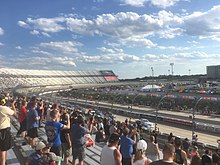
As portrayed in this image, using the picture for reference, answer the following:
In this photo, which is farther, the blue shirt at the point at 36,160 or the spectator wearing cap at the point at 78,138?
the spectator wearing cap at the point at 78,138

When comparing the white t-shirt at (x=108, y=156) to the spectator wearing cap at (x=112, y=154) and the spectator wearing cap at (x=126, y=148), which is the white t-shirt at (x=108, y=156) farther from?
the spectator wearing cap at (x=126, y=148)

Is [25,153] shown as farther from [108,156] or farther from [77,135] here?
[108,156]

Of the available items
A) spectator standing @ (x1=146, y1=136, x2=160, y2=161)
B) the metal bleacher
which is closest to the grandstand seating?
the metal bleacher

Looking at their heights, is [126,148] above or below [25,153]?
above

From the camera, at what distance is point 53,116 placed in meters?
5.63

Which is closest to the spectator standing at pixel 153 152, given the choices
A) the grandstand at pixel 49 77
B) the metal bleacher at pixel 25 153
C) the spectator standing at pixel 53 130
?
the metal bleacher at pixel 25 153

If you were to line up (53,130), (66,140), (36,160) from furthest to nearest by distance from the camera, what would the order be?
(66,140) → (53,130) → (36,160)

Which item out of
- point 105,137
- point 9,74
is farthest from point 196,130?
point 9,74

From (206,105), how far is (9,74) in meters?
105

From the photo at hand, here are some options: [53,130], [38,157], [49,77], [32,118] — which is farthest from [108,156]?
[49,77]

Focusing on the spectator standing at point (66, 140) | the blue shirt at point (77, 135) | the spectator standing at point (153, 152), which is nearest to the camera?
the blue shirt at point (77, 135)

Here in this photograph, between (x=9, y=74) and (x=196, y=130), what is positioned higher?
(x=9, y=74)

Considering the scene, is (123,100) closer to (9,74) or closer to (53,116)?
(53,116)

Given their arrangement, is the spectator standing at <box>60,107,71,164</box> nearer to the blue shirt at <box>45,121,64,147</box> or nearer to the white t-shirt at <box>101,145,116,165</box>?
the blue shirt at <box>45,121,64,147</box>
